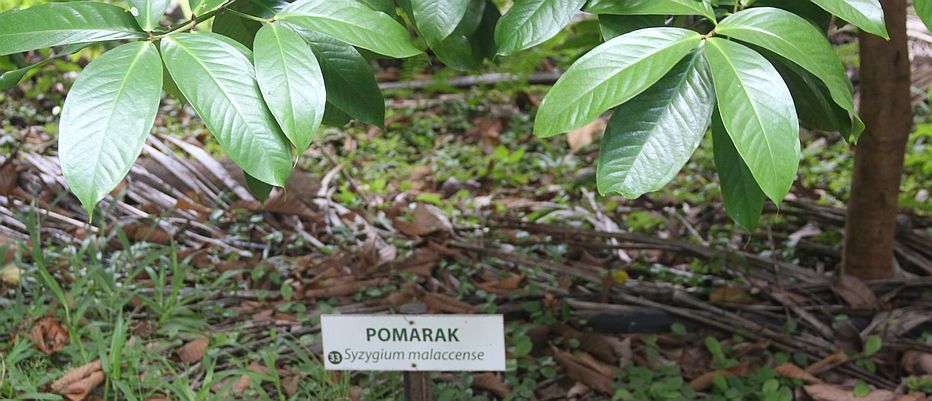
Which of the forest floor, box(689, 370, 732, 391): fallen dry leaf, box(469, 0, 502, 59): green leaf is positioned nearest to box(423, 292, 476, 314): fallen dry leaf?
the forest floor

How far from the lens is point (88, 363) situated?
1.93 meters

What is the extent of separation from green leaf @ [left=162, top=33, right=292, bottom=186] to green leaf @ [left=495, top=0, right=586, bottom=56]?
11.1 inches

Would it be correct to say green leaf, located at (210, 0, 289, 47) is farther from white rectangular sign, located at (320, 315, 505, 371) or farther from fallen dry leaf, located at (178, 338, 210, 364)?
fallen dry leaf, located at (178, 338, 210, 364)

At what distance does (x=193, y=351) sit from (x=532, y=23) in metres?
1.36

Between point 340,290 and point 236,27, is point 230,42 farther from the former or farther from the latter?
point 340,290

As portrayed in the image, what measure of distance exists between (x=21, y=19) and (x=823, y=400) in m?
1.67

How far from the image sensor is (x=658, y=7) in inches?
37.1

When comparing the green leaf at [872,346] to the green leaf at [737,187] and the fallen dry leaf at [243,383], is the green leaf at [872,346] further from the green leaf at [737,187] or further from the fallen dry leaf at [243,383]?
the fallen dry leaf at [243,383]

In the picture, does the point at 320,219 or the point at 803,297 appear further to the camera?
the point at 320,219

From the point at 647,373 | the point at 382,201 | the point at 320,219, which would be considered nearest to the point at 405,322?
the point at 647,373

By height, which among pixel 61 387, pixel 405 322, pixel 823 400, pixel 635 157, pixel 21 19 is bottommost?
pixel 823 400

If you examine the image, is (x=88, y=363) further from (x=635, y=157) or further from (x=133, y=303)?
(x=635, y=157)

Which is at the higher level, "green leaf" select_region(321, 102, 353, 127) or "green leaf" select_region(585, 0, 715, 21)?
"green leaf" select_region(585, 0, 715, 21)

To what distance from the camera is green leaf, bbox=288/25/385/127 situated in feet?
3.63
